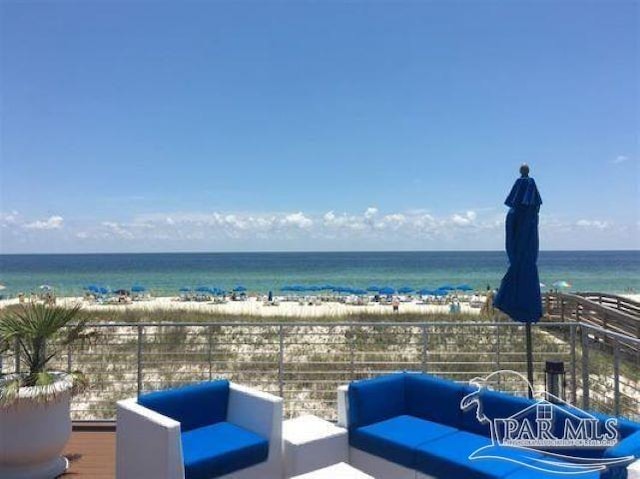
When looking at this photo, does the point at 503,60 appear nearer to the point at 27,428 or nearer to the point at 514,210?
the point at 514,210

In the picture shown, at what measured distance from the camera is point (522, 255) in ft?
12.7

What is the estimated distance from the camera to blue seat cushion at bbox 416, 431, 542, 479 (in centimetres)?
262

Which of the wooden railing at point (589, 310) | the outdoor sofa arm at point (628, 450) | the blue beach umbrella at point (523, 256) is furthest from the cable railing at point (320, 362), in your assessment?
the outdoor sofa arm at point (628, 450)

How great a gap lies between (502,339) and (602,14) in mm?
5850

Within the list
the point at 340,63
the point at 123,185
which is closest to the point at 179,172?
the point at 123,185

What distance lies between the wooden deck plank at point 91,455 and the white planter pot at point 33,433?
198mm

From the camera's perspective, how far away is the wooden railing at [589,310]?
28.9 feet

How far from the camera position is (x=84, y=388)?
3.43m

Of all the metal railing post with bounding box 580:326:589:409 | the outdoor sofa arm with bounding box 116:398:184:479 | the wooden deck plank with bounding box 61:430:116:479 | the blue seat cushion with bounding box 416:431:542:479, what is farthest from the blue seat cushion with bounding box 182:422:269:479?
the metal railing post with bounding box 580:326:589:409

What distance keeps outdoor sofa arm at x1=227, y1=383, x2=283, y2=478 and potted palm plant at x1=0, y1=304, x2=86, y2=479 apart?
3.69ft

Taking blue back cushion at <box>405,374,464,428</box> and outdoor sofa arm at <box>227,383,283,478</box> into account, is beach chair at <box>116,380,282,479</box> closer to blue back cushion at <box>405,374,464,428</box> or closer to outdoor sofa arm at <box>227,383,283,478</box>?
outdoor sofa arm at <box>227,383,283,478</box>

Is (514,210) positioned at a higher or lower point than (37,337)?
higher

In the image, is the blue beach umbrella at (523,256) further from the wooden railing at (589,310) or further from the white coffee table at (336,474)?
the wooden railing at (589,310)

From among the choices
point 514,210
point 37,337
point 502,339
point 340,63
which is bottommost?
point 502,339
